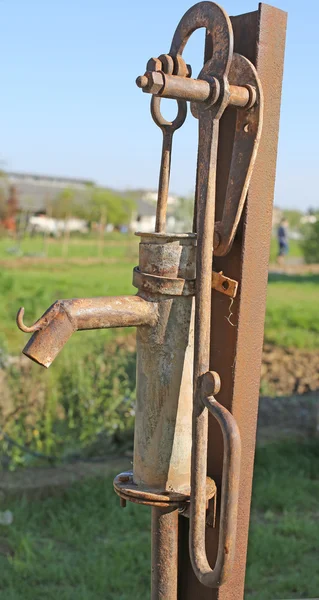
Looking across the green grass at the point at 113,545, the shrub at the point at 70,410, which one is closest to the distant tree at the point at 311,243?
the shrub at the point at 70,410

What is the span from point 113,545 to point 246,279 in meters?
2.16

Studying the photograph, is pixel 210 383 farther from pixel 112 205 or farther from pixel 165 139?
pixel 112 205

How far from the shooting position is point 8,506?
11.3ft

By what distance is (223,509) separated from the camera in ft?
3.82

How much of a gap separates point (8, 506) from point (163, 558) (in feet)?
7.39

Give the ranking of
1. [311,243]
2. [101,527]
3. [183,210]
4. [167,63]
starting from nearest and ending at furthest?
1. [167,63]
2. [101,527]
3. [311,243]
4. [183,210]

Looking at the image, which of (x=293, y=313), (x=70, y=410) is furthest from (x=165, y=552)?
(x=293, y=313)

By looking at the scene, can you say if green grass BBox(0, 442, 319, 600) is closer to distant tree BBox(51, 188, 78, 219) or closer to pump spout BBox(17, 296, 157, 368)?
pump spout BBox(17, 296, 157, 368)

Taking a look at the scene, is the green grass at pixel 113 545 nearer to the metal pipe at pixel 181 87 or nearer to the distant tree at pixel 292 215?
the metal pipe at pixel 181 87

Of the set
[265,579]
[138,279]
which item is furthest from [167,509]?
[265,579]

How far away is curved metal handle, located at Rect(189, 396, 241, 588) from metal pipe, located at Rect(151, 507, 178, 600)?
0.14 metres

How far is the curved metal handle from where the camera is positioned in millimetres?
1149

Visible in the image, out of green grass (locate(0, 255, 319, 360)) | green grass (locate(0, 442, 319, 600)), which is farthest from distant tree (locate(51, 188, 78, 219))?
green grass (locate(0, 442, 319, 600))

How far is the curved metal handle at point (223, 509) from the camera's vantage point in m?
1.15
